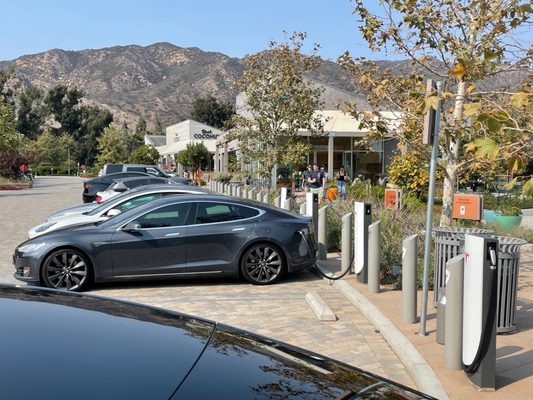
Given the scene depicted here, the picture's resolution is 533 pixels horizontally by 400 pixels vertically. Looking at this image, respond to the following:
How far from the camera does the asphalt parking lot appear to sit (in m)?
5.89

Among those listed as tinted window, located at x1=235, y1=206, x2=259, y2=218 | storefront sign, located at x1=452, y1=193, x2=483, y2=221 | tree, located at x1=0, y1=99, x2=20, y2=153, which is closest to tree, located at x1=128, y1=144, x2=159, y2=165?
tree, located at x1=0, y1=99, x2=20, y2=153

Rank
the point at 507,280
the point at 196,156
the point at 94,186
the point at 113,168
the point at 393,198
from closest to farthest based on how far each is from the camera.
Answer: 1. the point at 507,280
2. the point at 393,198
3. the point at 94,186
4. the point at 113,168
5. the point at 196,156

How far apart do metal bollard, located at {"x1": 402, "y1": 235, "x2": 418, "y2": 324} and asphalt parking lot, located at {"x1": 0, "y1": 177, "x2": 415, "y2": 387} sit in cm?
43

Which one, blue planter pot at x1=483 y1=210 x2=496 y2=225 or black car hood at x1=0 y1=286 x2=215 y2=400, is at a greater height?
black car hood at x1=0 y1=286 x2=215 y2=400

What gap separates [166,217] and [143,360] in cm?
702

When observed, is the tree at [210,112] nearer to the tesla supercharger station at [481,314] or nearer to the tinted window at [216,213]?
the tinted window at [216,213]

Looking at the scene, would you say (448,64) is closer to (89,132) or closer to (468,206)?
(468,206)

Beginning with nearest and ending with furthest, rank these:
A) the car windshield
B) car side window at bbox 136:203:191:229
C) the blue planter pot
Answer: car side window at bbox 136:203:191:229 → the car windshield → the blue planter pot

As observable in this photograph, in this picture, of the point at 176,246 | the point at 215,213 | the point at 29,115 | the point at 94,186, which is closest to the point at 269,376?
the point at 176,246

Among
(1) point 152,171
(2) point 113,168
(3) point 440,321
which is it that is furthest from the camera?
(2) point 113,168

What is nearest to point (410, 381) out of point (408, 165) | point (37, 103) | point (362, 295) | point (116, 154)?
point (362, 295)

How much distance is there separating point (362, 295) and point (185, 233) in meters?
2.78

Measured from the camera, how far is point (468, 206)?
11719 mm

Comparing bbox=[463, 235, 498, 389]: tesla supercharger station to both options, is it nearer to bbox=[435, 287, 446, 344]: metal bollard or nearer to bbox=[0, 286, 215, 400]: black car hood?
bbox=[435, 287, 446, 344]: metal bollard
